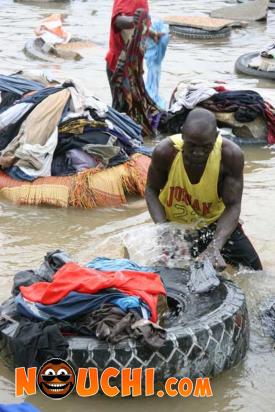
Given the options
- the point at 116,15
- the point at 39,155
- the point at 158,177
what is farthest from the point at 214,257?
the point at 116,15

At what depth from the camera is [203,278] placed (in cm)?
437

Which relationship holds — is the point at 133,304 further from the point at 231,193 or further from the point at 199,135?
the point at 231,193

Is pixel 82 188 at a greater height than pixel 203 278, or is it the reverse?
pixel 203 278

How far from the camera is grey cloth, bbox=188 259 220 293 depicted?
4316mm

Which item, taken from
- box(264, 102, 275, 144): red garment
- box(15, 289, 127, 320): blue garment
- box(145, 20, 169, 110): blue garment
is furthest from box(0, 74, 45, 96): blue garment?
box(15, 289, 127, 320): blue garment

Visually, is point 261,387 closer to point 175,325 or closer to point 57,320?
point 175,325

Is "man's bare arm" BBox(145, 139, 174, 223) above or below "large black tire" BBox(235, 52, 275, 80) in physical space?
above

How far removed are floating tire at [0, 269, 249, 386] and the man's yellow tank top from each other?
29.5 inches

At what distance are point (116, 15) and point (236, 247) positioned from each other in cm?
402

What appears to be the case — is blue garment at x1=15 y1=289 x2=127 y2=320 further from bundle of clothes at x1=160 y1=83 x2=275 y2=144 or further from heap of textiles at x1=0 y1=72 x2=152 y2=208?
bundle of clothes at x1=160 y1=83 x2=275 y2=144

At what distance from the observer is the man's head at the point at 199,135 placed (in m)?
4.53

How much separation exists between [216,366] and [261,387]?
0.26 meters

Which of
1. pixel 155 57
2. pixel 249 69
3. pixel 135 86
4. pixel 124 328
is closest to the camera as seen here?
pixel 124 328

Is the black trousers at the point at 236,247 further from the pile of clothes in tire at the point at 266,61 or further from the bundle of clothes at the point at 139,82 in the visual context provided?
the pile of clothes in tire at the point at 266,61
